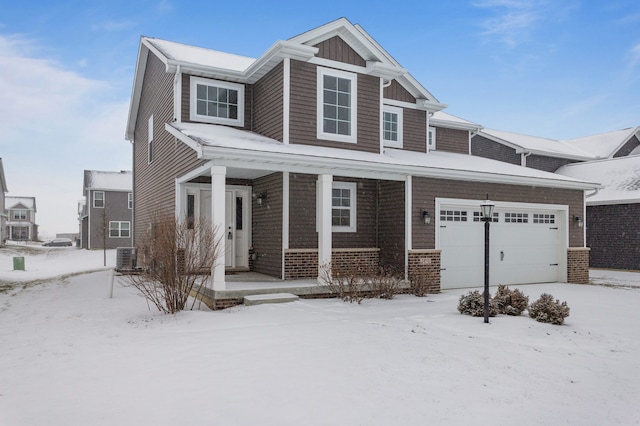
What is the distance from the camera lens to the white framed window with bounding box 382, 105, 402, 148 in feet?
46.7

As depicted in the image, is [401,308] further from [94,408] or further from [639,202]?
[639,202]

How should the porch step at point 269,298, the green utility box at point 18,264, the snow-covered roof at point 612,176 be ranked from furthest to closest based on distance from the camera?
the green utility box at point 18,264, the snow-covered roof at point 612,176, the porch step at point 269,298

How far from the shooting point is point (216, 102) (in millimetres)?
12555

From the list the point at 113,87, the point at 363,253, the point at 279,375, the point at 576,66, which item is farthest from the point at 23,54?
the point at 576,66

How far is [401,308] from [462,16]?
13.3m

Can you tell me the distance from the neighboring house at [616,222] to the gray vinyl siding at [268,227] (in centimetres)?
1272

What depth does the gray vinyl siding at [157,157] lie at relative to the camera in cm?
1215

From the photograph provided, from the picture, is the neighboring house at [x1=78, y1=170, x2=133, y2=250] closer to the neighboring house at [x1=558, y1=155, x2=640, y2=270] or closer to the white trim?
the white trim

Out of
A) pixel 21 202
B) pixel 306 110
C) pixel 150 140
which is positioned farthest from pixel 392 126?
pixel 21 202

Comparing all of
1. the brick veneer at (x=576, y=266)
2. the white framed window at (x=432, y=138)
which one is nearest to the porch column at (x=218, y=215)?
the white framed window at (x=432, y=138)

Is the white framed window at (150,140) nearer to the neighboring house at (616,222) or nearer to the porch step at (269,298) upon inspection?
the porch step at (269,298)

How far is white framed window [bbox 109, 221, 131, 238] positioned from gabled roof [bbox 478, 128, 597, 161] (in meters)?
26.7

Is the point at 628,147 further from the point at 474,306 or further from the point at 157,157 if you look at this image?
the point at 157,157

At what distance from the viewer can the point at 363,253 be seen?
12.5m
